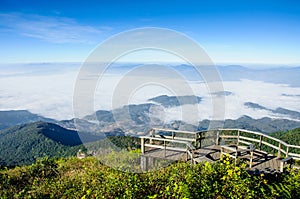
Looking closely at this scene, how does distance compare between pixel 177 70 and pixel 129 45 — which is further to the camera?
pixel 177 70

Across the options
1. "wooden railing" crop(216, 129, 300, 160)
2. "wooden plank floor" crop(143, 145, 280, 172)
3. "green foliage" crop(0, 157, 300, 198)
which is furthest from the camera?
"wooden railing" crop(216, 129, 300, 160)

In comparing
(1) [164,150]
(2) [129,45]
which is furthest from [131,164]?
(2) [129,45]

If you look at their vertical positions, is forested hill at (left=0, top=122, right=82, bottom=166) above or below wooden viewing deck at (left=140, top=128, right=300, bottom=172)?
below

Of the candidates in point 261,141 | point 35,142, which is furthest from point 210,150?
point 35,142

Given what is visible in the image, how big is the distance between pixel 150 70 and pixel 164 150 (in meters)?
7.14

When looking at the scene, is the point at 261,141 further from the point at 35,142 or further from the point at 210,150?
the point at 35,142

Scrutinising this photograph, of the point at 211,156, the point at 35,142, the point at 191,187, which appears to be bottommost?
the point at 35,142

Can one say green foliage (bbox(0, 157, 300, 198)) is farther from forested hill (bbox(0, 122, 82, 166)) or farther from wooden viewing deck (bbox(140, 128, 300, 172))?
forested hill (bbox(0, 122, 82, 166))

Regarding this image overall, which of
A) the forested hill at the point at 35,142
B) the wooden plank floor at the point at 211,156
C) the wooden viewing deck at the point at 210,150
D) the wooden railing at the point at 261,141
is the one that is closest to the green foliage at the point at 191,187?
the wooden plank floor at the point at 211,156

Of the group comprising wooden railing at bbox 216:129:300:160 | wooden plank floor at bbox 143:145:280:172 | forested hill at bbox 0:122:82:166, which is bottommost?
forested hill at bbox 0:122:82:166

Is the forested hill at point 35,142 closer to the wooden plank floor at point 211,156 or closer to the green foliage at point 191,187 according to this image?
the wooden plank floor at point 211,156

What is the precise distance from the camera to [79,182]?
9.28 meters

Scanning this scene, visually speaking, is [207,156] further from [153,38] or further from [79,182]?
[153,38]

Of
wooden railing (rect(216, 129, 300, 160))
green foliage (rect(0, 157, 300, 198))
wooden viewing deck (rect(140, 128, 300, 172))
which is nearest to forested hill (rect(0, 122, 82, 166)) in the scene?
wooden viewing deck (rect(140, 128, 300, 172))
